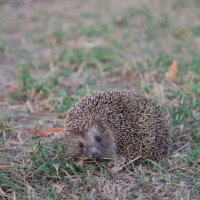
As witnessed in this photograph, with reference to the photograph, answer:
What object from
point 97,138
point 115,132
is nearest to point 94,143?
point 97,138

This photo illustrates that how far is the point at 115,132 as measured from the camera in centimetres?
567

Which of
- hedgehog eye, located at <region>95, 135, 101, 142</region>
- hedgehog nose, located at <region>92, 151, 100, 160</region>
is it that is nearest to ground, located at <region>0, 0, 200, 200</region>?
hedgehog nose, located at <region>92, 151, 100, 160</region>

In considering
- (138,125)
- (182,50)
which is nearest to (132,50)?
(182,50)

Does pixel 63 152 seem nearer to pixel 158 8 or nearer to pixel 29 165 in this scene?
pixel 29 165

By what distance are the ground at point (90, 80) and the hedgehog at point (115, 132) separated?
5.5 inches

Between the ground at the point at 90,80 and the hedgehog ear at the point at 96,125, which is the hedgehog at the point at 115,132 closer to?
the hedgehog ear at the point at 96,125

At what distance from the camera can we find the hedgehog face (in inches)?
221

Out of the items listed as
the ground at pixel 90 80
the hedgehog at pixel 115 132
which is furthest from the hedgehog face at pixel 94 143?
the ground at pixel 90 80

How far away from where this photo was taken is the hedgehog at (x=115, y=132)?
562 centimetres

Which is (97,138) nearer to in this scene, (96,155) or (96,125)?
(96,125)

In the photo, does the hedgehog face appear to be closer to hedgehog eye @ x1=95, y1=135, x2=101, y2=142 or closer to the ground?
hedgehog eye @ x1=95, y1=135, x2=101, y2=142

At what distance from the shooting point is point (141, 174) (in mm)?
5352

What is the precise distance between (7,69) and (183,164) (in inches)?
166

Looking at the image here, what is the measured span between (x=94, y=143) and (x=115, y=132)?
0.80 feet
